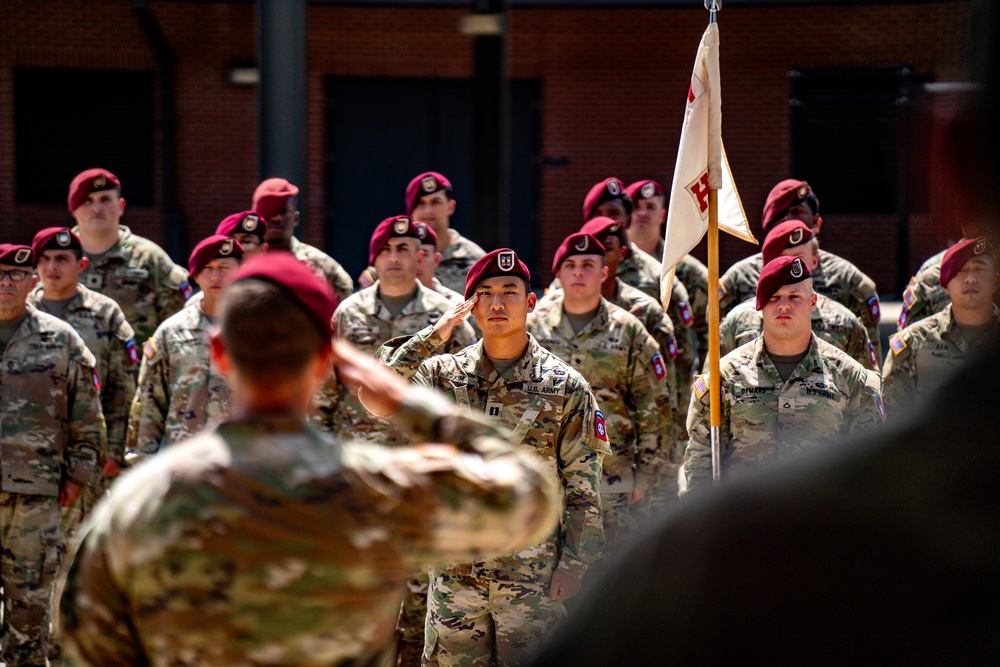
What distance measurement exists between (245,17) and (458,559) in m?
16.0

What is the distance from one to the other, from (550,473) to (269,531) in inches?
141

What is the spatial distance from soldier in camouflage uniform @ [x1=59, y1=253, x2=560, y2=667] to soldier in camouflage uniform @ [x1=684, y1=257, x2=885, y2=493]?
12.8 feet

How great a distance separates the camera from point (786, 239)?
822 centimetres

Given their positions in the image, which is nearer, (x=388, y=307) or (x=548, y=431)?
(x=548, y=431)

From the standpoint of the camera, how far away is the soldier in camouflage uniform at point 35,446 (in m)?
6.89

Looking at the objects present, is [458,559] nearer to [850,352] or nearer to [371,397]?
[371,397]

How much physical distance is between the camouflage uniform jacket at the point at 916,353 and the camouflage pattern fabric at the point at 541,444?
203 centimetres

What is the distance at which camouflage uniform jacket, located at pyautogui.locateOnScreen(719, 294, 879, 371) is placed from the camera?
7.82 metres

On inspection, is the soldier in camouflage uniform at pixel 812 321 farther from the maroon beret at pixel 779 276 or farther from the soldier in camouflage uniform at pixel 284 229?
the soldier in camouflage uniform at pixel 284 229

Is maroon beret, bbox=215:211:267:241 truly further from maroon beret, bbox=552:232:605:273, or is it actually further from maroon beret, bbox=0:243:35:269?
maroon beret, bbox=552:232:605:273

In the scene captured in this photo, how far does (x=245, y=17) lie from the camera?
1747 cm

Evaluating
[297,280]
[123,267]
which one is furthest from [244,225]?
[297,280]

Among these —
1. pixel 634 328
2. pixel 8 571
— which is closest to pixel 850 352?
pixel 634 328

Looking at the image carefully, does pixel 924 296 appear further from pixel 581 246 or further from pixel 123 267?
pixel 123 267
